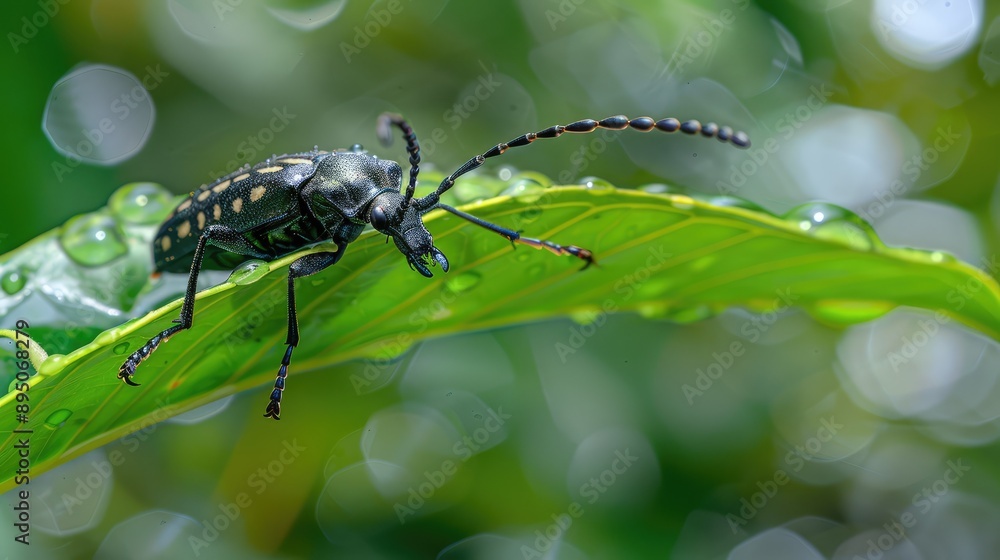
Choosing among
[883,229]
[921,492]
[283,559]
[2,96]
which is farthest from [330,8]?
[921,492]

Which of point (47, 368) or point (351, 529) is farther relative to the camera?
point (351, 529)

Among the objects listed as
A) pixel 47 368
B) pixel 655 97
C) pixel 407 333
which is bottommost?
pixel 655 97

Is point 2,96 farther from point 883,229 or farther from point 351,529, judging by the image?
point 883,229

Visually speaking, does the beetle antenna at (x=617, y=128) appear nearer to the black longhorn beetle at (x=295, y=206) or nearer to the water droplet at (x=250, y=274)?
the black longhorn beetle at (x=295, y=206)

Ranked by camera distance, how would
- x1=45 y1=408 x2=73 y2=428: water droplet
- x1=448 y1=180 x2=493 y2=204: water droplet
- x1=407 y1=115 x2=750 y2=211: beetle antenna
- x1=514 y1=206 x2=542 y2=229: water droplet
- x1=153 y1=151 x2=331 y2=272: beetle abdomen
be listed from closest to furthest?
1. x1=45 y1=408 x2=73 y2=428: water droplet
2. x1=514 y1=206 x2=542 y2=229: water droplet
3. x1=407 y1=115 x2=750 y2=211: beetle antenna
4. x1=448 y1=180 x2=493 y2=204: water droplet
5. x1=153 y1=151 x2=331 y2=272: beetle abdomen

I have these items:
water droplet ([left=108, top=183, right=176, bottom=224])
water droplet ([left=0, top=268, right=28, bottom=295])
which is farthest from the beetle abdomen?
water droplet ([left=0, top=268, right=28, bottom=295])

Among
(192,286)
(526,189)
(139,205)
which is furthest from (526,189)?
(139,205)

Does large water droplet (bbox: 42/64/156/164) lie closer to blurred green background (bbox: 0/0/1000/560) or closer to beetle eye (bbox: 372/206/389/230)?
blurred green background (bbox: 0/0/1000/560)
